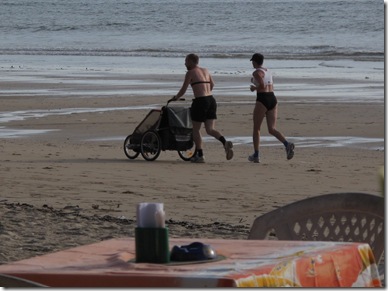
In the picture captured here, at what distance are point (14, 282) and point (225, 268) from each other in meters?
0.76

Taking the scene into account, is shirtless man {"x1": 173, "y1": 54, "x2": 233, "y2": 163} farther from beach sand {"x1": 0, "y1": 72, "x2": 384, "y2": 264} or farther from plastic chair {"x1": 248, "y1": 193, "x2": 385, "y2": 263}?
plastic chair {"x1": 248, "y1": 193, "x2": 385, "y2": 263}

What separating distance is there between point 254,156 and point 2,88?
14159 mm

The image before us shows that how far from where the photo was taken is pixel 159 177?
1210 cm

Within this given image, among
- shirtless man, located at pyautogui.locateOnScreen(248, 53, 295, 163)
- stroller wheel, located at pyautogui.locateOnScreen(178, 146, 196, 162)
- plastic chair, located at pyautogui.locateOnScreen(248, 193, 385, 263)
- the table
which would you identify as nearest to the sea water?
shirtless man, located at pyautogui.locateOnScreen(248, 53, 295, 163)

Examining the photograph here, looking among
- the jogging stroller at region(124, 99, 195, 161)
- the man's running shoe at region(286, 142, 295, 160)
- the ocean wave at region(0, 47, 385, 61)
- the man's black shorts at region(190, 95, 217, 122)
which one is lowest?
the man's running shoe at region(286, 142, 295, 160)

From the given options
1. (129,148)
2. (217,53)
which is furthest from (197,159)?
(217,53)

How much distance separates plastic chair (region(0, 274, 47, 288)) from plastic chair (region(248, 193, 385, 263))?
5.14ft

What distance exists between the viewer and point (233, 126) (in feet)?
59.5

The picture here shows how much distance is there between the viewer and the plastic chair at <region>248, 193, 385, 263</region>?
5.07 m

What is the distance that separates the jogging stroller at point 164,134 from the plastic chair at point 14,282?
31.5 ft

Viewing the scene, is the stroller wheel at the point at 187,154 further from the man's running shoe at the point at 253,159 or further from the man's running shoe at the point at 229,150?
the man's running shoe at the point at 253,159

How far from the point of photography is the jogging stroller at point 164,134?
1355 cm

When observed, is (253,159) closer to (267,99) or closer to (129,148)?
(267,99)

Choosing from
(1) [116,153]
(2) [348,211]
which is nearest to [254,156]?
(1) [116,153]
